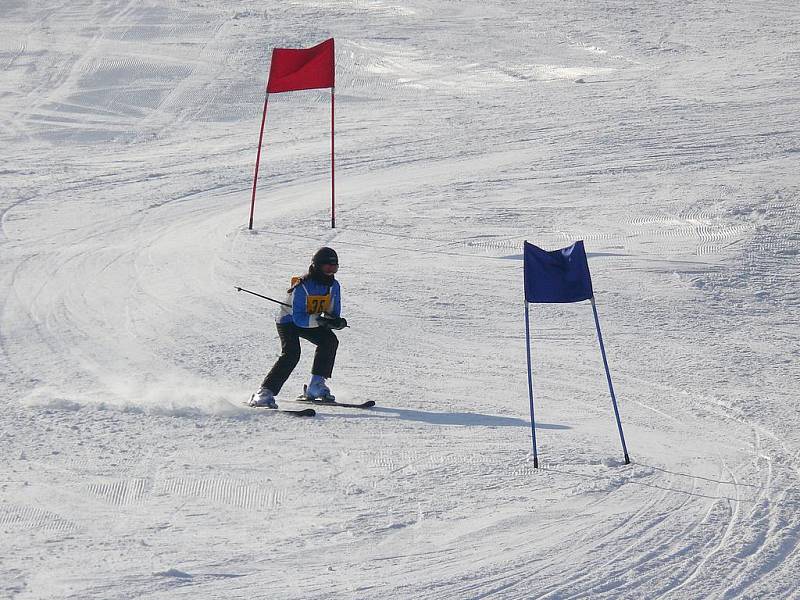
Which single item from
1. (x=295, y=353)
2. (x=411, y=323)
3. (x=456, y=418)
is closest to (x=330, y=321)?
(x=295, y=353)

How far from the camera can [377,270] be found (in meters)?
13.4

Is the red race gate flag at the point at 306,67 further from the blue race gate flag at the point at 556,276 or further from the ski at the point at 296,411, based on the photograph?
the blue race gate flag at the point at 556,276

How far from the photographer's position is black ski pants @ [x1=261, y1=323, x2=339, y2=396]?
916 centimetres

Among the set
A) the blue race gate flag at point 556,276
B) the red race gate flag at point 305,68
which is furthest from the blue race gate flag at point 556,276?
the red race gate flag at point 305,68

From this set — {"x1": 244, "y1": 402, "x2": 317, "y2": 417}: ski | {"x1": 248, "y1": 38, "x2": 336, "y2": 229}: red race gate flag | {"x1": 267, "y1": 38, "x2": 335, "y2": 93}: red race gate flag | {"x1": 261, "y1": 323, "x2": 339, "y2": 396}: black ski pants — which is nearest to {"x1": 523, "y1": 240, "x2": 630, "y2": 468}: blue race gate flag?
{"x1": 244, "y1": 402, "x2": 317, "y2": 417}: ski

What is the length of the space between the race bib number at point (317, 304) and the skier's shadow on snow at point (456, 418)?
3.07 ft

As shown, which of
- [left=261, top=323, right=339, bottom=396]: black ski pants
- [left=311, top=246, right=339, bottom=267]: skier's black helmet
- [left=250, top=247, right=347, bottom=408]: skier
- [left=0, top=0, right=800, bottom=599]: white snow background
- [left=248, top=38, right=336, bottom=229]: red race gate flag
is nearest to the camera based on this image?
[left=0, top=0, right=800, bottom=599]: white snow background

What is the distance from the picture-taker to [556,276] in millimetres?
7500

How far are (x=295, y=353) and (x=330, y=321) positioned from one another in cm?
44

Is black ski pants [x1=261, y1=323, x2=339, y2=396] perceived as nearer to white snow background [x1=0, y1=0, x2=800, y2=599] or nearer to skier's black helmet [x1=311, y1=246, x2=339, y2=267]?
white snow background [x1=0, y1=0, x2=800, y2=599]

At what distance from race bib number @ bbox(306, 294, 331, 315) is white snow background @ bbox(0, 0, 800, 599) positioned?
2.82 ft

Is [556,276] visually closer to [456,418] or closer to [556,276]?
[556,276]

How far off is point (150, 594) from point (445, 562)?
65.1 inches

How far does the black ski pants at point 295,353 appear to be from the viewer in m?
9.16
